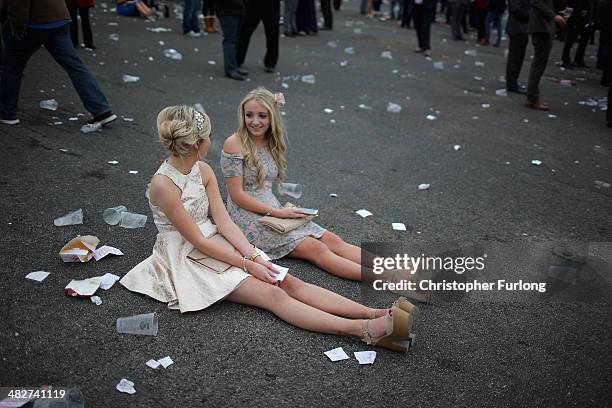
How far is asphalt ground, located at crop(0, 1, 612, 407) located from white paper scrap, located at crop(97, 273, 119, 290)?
0.04 meters

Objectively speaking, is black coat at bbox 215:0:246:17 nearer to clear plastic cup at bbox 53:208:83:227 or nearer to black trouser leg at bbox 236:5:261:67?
black trouser leg at bbox 236:5:261:67

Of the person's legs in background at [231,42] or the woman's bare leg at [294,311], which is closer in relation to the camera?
the woman's bare leg at [294,311]

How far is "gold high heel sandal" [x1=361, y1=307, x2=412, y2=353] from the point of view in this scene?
2.77 metres

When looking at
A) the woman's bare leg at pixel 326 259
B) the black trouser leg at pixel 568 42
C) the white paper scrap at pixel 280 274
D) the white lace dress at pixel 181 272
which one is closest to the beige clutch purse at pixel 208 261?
the white lace dress at pixel 181 272

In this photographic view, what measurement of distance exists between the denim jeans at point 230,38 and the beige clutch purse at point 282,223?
528cm

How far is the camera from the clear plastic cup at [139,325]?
114 inches

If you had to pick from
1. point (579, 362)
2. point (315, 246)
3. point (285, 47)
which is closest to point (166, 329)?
point (315, 246)

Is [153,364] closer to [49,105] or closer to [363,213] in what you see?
[363,213]

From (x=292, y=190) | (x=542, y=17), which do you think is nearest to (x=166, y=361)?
(x=292, y=190)

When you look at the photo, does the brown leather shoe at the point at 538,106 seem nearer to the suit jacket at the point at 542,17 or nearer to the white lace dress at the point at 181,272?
the suit jacket at the point at 542,17

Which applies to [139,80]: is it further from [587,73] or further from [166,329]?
[587,73]

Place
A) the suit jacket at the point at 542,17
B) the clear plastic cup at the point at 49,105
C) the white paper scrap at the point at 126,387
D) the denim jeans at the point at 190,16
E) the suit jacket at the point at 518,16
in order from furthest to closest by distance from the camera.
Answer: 1. the denim jeans at the point at 190,16
2. the suit jacket at the point at 518,16
3. the suit jacket at the point at 542,17
4. the clear plastic cup at the point at 49,105
5. the white paper scrap at the point at 126,387

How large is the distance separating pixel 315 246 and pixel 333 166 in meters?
2.08

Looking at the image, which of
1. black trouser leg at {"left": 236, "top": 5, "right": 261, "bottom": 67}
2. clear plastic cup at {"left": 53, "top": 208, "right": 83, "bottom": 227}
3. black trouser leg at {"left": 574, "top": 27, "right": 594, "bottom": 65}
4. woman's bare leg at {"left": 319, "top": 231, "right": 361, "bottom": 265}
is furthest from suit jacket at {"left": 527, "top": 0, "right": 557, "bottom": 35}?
clear plastic cup at {"left": 53, "top": 208, "right": 83, "bottom": 227}
